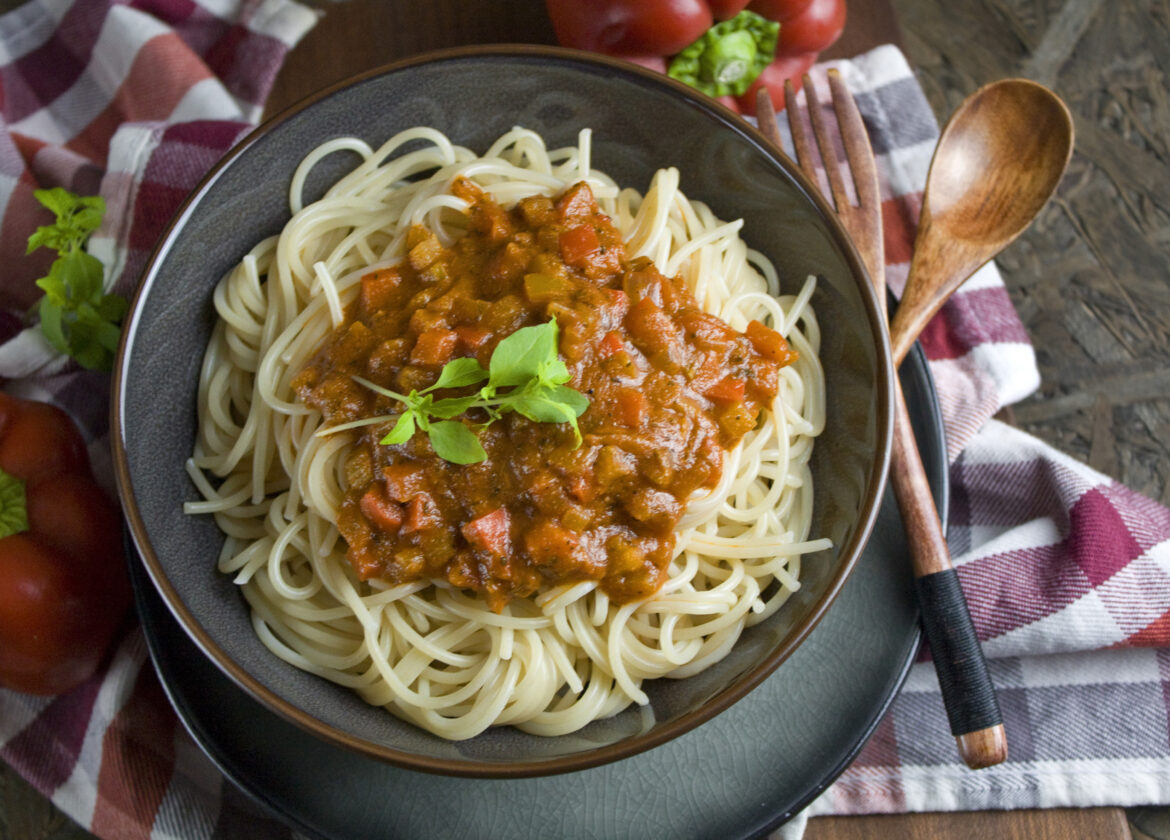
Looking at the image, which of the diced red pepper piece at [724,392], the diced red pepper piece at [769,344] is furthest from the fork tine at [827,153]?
the diced red pepper piece at [724,392]

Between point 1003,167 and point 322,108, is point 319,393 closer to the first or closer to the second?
point 322,108

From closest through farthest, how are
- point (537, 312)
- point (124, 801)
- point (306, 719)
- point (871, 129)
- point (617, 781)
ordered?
point (306, 719) → point (537, 312) → point (617, 781) → point (124, 801) → point (871, 129)

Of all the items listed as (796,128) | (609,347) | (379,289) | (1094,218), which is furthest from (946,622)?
(1094,218)

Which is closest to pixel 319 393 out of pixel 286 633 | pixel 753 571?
pixel 286 633

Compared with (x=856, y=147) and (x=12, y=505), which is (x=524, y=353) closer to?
(x=856, y=147)

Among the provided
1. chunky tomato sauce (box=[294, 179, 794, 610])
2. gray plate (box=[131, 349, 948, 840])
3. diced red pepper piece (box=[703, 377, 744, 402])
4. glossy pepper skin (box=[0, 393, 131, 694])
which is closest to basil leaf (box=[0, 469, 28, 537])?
glossy pepper skin (box=[0, 393, 131, 694])

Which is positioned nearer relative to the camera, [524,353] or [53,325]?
[524,353]

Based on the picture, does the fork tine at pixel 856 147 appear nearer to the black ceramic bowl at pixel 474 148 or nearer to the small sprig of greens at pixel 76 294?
the black ceramic bowl at pixel 474 148
